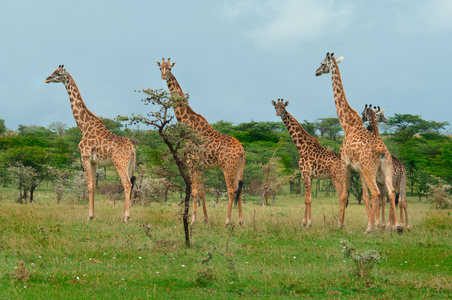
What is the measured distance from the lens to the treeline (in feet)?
92.8

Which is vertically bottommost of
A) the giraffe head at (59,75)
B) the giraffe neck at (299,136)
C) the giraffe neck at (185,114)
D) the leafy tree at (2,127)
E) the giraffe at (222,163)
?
the giraffe at (222,163)

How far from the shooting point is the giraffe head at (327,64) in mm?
13970

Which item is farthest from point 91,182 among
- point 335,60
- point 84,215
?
point 335,60

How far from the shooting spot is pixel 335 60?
1395 cm

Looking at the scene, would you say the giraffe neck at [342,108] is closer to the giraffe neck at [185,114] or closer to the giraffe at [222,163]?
the giraffe at [222,163]

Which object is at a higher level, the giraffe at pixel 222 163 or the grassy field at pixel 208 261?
the giraffe at pixel 222 163

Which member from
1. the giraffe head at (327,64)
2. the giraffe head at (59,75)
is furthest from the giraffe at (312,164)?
the giraffe head at (59,75)

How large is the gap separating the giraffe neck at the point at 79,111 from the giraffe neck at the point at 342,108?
7.65 metres

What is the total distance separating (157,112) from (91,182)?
5629 mm

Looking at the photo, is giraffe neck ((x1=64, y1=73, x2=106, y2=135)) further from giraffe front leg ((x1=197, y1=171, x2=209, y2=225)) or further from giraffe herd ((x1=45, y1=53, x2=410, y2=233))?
giraffe front leg ((x1=197, y1=171, x2=209, y2=225))

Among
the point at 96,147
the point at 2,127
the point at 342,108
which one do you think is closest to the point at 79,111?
the point at 96,147

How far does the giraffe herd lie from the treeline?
8.51m

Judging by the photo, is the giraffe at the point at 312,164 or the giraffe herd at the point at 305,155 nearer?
the giraffe herd at the point at 305,155

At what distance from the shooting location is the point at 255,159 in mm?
38094
